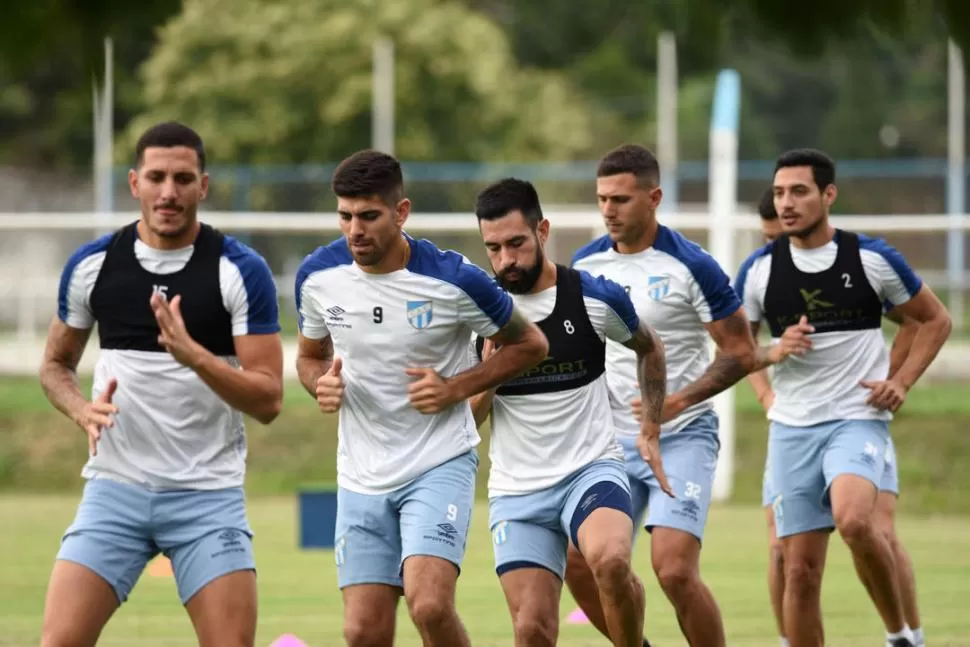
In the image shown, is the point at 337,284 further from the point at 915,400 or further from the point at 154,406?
the point at 915,400

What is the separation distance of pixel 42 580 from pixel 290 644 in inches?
164

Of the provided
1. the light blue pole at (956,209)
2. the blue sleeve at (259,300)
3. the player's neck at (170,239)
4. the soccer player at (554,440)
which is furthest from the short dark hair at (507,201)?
the light blue pole at (956,209)

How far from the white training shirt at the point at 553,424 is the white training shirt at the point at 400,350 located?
0.33m

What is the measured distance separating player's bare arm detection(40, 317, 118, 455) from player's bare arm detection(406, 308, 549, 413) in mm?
1144

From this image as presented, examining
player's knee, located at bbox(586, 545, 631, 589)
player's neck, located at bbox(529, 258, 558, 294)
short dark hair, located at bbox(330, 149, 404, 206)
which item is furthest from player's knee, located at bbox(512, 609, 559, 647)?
short dark hair, located at bbox(330, 149, 404, 206)

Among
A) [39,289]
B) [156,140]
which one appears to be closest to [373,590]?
[156,140]

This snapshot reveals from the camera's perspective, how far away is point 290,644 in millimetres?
8492

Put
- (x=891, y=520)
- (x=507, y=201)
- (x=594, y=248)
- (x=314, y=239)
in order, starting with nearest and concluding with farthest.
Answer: (x=507, y=201) → (x=594, y=248) → (x=891, y=520) → (x=314, y=239)

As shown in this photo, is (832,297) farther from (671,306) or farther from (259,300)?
(259,300)

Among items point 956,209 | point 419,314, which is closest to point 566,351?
point 419,314

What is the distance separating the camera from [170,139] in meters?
6.26

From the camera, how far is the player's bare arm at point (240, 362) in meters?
5.90

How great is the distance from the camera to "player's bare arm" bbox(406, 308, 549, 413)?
656cm

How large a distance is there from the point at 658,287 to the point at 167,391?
2.75 metres
